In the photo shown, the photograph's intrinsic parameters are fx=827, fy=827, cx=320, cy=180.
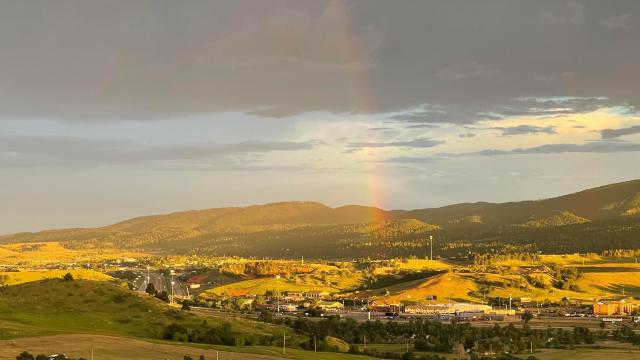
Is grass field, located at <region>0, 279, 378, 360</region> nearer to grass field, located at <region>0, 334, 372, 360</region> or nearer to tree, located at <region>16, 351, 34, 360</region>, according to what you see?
grass field, located at <region>0, 334, 372, 360</region>

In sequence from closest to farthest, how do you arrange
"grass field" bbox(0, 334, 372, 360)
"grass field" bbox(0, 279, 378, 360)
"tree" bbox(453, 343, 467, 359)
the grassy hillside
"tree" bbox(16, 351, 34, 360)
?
"tree" bbox(16, 351, 34, 360)
"grass field" bbox(0, 334, 372, 360)
"grass field" bbox(0, 279, 378, 360)
the grassy hillside
"tree" bbox(453, 343, 467, 359)

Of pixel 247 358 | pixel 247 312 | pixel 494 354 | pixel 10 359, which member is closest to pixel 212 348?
pixel 247 358

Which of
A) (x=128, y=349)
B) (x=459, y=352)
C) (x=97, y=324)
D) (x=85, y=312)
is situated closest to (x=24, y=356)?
(x=128, y=349)

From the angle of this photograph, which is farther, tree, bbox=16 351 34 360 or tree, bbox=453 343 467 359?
tree, bbox=453 343 467 359

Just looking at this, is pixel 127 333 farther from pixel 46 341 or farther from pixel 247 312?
pixel 247 312

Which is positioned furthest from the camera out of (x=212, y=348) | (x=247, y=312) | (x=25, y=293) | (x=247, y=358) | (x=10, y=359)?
(x=247, y=312)

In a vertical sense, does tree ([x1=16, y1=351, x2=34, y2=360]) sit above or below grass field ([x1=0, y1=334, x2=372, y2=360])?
above

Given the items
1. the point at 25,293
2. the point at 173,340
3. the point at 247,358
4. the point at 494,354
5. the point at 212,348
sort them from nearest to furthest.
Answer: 1. the point at 247,358
2. the point at 212,348
3. the point at 173,340
4. the point at 494,354
5. the point at 25,293

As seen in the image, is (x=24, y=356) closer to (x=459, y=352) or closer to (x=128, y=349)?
(x=128, y=349)

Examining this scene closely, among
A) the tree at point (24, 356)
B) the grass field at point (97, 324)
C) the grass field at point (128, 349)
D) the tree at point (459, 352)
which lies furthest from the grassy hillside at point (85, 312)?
the tree at point (459, 352)

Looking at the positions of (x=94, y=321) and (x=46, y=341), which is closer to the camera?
(x=46, y=341)

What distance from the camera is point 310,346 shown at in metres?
126

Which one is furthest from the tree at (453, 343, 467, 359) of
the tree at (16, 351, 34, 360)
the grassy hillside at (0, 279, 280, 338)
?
the tree at (16, 351, 34, 360)

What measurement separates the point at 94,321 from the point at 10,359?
47344 mm
